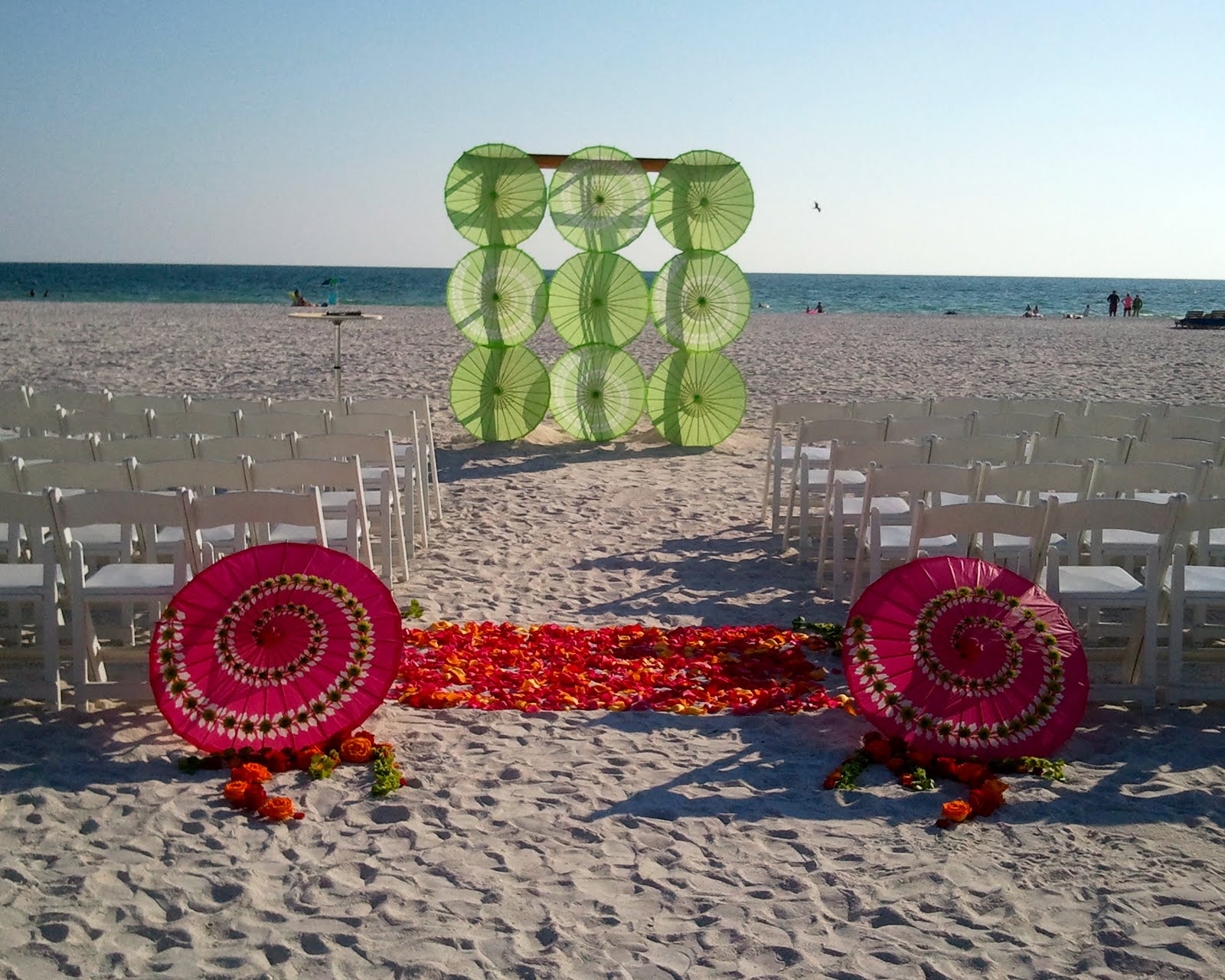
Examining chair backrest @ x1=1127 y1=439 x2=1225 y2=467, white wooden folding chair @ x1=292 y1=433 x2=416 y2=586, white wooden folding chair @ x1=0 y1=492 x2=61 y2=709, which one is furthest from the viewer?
chair backrest @ x1=1127 y1=439 x2=1225 y2=467

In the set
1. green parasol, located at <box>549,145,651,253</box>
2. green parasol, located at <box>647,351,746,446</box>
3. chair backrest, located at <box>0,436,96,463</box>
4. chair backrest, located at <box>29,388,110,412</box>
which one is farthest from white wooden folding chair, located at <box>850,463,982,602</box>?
green parasol, located at <box>549,145,651,253</box>

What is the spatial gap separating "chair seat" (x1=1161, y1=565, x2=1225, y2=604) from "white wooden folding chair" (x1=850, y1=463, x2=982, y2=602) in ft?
3.16

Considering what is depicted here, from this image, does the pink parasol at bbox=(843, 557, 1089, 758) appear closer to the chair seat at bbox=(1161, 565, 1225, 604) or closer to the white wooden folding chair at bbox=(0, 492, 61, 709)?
the chair seat at bbox=(1161, 565, 1225, 604)

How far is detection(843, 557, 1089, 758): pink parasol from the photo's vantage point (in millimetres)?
3873

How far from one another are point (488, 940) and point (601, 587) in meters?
3.36

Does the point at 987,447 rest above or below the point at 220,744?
above

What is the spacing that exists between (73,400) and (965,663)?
645cm

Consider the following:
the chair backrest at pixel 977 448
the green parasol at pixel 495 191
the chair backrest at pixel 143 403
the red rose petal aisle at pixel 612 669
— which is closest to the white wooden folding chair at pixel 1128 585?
the red rose petal aisle at pixel 612 669

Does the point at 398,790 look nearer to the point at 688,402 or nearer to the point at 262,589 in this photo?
the point at 262,589

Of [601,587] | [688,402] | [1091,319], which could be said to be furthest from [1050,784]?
[1091,319]

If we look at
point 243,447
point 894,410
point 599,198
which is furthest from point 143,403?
point 894,410

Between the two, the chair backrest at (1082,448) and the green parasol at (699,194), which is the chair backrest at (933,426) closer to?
the chair backrest at (1082,448)

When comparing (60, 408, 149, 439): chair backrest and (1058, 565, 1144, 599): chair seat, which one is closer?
(1058, 565, 1144, 599): chair seat

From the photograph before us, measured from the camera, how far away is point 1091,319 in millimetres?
39312
